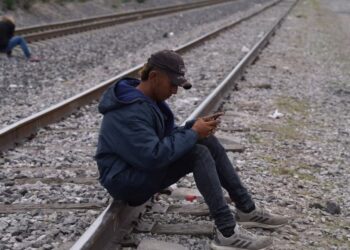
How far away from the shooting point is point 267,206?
5.17m

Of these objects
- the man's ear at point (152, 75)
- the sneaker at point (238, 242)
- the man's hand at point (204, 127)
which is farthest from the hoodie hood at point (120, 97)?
the sneaker at point (238, 242)

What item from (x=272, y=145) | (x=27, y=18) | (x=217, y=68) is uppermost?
(x=272, y=145)

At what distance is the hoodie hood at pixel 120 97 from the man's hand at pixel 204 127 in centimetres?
34

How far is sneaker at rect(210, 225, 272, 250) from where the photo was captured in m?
4.22

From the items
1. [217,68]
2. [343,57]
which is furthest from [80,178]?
[343,57]

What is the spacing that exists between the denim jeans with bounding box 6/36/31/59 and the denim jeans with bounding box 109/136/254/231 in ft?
32.6

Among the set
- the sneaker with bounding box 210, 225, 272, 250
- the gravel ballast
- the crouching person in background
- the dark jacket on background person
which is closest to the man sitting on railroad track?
the sneaker with bounding box 210, 225, 272, 250

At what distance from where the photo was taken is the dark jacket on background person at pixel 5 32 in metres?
13.8

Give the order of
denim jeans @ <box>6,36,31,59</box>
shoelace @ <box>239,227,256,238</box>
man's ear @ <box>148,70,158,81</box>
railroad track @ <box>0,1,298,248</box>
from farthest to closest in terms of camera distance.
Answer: denim jeans @ <box>6,36,31,59</box>, railroad track @ <box>0,1,298,248</box>, shoelace @ <box>239,227,256,238</box>, man's ear @ <box>148,70,158,81</box>

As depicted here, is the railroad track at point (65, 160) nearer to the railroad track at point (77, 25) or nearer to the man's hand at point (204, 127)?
the man's hand at point (204, 127)

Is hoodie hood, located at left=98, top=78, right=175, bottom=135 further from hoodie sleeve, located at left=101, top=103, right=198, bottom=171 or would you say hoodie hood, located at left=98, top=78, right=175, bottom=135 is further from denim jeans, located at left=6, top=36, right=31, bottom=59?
denim jeans, located at left=6, top=36, right=31, bottom=59

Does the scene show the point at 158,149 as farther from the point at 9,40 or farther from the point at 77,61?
the point at 9,40

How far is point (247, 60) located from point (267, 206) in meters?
8.54

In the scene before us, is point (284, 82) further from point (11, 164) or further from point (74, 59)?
point (11, 164)
